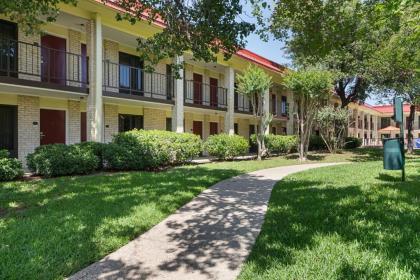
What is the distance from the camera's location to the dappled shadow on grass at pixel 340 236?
13.4ft

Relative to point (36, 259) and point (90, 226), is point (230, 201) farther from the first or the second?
point (36, 259)

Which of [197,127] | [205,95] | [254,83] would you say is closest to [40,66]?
[254,83]

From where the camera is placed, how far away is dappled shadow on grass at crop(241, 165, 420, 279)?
161 inches

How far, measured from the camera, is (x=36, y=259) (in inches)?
176

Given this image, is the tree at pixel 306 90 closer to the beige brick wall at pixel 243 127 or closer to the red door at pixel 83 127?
the beige brick wall at pixel 243 127

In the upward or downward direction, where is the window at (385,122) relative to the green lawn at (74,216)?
upward

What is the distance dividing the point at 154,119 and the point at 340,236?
16.5m

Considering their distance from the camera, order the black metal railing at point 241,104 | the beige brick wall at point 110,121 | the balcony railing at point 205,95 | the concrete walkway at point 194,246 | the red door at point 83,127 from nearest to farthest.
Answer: the concrete walkway at point 194,246
the red door at point 83,127
the beige brick wall at point 110,121
the balcony railing at point 205,95
the black metal railing at point 241,104

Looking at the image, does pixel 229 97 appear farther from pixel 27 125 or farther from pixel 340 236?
pixel 340 236

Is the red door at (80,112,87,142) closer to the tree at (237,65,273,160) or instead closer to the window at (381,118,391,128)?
the tree at (237,65,273,160)

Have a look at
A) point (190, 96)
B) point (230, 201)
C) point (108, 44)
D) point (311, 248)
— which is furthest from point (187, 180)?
point (190, 96)

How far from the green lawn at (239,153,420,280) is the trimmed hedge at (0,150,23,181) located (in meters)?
6.96

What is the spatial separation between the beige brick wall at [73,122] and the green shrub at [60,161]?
4377 mm

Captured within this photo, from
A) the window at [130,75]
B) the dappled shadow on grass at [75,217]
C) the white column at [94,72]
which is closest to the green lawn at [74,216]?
the dappled shadow on grass at [75,217]
